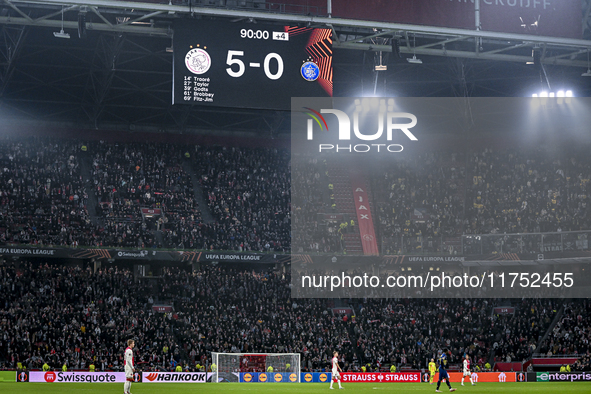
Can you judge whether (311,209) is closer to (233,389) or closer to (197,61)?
(233,389)

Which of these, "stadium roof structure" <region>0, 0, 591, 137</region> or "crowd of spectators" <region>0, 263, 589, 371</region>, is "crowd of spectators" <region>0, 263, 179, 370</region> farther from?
"stadium roof structure" <region>0, 0, 591, 137</region>

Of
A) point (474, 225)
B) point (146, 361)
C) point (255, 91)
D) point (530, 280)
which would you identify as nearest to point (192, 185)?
point (146, 361)

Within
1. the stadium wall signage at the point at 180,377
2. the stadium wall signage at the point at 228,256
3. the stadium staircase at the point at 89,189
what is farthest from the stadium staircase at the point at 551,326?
the stadium staircase at the point at 89,189

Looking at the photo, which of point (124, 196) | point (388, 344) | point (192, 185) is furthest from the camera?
point (192, 185)

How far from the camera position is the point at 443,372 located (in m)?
25.8

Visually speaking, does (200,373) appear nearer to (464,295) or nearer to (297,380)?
(297,380)

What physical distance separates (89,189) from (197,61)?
90.1 feet

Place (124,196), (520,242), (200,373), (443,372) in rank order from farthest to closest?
1. (124,196)
2. (520,242)
3. (200,373)
4. (443,372)

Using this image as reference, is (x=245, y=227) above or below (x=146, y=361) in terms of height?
above

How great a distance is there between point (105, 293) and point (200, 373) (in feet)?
31.5

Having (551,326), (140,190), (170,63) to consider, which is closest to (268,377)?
(140,190)

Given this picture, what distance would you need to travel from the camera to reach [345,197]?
52.5 metres

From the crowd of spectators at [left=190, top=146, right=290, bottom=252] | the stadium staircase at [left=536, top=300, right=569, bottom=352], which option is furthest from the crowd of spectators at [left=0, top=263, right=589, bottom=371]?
the crowd of spectators at [left=190, top=146, right=290, bottom=252]

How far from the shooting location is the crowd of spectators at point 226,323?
38.2 m
